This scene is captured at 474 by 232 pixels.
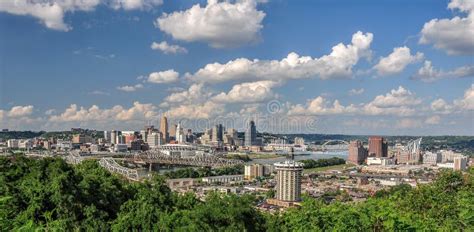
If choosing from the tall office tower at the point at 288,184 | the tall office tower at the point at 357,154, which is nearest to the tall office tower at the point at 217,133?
the tall office tower at the point at 357,154

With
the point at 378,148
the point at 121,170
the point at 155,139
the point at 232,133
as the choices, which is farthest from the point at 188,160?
the point at 232,133

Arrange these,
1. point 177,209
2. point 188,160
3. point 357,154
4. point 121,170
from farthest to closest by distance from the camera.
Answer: point 357,154 < point 188,160 < point 121,170 < point 177,209

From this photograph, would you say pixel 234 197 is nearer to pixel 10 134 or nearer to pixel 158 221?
pixel 158 221

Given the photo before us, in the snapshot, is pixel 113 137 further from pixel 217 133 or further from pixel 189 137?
pixel 217 133

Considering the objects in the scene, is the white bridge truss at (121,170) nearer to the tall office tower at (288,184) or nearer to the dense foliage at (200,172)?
the dense foliage at (200,172)

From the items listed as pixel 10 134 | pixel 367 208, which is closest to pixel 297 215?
pixel 367 208

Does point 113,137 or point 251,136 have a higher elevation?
point 251,136

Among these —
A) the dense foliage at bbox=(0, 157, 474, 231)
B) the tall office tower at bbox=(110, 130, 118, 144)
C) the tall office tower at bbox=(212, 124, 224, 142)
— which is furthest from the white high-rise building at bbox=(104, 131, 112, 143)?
the dense foliage at bbox=(0, 157, 474, 231)

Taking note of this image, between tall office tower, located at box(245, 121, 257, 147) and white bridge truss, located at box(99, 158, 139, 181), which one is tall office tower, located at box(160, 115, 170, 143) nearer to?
tall office tower, located at box(245, 121, 257, 147)

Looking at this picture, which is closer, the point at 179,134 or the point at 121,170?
the point at 121,170
